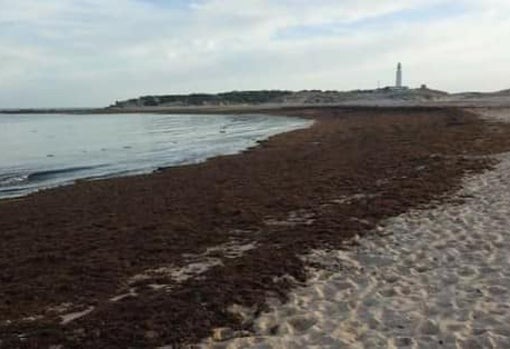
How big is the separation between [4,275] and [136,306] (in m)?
2.54

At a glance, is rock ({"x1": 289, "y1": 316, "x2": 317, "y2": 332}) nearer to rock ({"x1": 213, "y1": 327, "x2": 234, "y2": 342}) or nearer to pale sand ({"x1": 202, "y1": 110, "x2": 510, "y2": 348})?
pale sand ({"x1": 202, "y1": 110, "x2": 510, "y2": 348})

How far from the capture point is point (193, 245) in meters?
9.14

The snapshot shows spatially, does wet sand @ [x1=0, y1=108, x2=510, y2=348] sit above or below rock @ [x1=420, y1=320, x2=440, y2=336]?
below

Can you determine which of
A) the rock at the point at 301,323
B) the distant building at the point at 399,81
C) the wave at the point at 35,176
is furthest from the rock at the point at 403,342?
the distant building at the point at 399,81

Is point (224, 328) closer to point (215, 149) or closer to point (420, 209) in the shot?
Answer: point (420, 209)

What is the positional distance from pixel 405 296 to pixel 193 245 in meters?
3.67

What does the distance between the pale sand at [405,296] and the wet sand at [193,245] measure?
0.21 feet

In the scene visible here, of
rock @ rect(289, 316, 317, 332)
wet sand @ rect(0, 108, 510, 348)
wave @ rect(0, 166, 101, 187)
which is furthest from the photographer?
wave @ rect(0, 166, 101, 187)

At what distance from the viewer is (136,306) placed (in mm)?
6375

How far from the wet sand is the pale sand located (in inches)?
2.6

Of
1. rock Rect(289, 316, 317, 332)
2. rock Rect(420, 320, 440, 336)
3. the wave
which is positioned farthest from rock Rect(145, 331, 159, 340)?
the wave

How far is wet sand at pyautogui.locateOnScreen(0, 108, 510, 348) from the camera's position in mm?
5914

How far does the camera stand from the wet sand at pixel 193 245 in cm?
591

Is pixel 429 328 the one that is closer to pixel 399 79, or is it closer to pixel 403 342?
pixel 403 342
